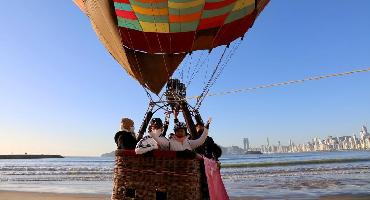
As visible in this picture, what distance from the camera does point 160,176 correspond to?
16.0 feet

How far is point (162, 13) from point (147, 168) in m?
4.58

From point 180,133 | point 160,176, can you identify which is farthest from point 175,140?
point 160,176

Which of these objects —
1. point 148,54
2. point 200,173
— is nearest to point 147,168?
point 200,173

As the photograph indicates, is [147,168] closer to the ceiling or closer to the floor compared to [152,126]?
closer to the floor

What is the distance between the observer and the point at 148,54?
10.3 metres

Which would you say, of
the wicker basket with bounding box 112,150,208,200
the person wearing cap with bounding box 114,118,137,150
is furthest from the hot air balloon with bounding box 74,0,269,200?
the person wearing cap with bounding box 114,118,137,150

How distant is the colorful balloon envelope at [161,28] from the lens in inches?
319

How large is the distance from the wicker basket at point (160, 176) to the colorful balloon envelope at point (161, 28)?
11.5 feet

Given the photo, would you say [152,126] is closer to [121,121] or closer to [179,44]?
[121,121]

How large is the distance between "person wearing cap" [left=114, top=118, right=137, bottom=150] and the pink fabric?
1155 millimetres

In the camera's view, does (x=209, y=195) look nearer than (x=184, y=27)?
Yes

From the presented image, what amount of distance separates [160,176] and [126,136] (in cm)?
93

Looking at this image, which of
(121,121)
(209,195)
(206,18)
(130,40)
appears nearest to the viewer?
(209,195)

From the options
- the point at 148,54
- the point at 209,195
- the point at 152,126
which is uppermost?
the point at 148,54
